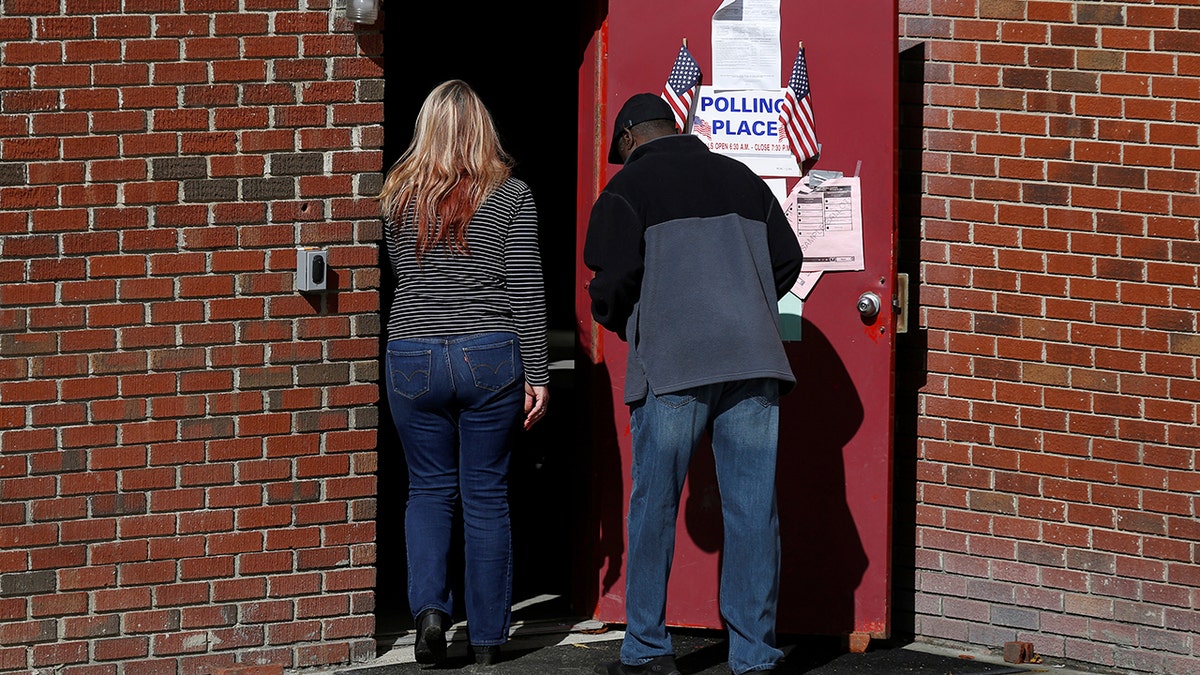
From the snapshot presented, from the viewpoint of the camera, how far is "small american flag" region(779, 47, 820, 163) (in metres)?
5.29

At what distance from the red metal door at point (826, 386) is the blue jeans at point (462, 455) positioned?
641 millimetres

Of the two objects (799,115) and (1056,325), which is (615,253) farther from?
(1056,325)

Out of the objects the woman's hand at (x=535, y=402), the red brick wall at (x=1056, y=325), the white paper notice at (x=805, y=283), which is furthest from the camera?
the white paper notice at (x=805, y=283)

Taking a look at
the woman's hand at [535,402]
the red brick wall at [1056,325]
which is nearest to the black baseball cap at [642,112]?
the woman's hand at [535,402]

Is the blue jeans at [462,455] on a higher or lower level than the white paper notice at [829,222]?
lower

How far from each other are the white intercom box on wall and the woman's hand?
833 millimetres

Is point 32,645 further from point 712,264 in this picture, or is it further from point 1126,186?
point 1126,186

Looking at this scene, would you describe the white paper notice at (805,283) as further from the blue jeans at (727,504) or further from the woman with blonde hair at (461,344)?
the woman with blonde hair at (461,344)

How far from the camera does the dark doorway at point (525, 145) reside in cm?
730

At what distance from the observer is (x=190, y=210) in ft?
15.9

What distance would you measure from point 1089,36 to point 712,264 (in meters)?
1.98

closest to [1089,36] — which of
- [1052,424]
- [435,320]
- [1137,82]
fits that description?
[1137,82]

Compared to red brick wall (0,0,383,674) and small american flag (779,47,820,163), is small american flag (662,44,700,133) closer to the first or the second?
small american flag (779,47,820,163)

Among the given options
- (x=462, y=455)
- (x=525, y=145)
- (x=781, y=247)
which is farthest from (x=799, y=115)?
(x=525, y=145)
